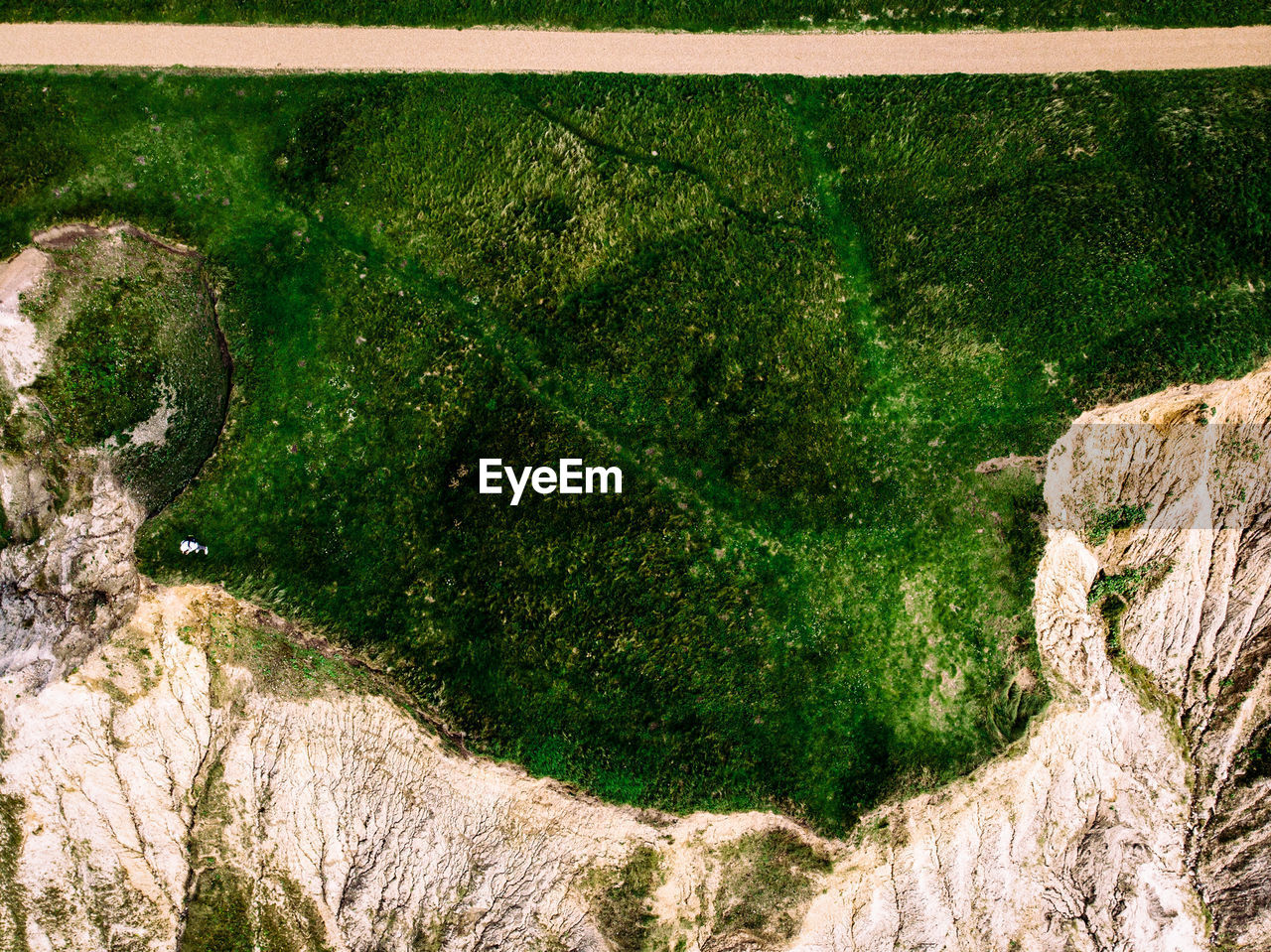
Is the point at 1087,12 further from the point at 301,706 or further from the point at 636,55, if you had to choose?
the point at 301,706

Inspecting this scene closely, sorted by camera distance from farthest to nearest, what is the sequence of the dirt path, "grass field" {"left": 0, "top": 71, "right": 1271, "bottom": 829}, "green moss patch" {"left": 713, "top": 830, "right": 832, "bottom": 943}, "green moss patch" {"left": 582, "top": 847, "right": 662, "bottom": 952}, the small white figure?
the dirt path, the small white figure, "grass field" {"left": 0, "top": 71, "right": 1271, "bottom": 829}, "green moss patch" {"left": 713, "top": 830, "right": 832, "bottom": 943}, "green moss patch" {"left": 582, "top": 847, "right": 662, "bottom": 952}

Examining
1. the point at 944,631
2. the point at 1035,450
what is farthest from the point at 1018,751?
the point at 1035,450

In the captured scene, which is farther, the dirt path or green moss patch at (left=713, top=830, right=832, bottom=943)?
the dirt path

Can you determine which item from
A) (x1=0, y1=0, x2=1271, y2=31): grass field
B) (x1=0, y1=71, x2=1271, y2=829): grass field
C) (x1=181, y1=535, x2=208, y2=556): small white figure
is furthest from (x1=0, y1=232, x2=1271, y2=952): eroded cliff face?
(x1=0, y1=0, x2=1271, y2=31): grass field

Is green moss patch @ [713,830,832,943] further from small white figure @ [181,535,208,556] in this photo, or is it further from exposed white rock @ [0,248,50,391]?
exposed white rock @ [0,248,50,391]

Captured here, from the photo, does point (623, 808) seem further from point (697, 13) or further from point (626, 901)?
point (697, 13)

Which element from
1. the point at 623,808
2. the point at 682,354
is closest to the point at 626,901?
the point at 623,808
